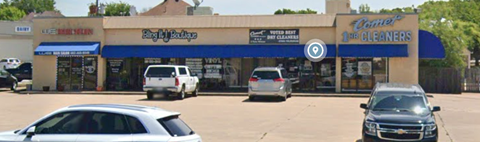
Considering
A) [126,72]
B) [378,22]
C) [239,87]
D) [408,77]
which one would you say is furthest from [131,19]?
[408,77]

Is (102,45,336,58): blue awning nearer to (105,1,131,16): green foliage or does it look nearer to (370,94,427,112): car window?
(370,94,427,112): car window

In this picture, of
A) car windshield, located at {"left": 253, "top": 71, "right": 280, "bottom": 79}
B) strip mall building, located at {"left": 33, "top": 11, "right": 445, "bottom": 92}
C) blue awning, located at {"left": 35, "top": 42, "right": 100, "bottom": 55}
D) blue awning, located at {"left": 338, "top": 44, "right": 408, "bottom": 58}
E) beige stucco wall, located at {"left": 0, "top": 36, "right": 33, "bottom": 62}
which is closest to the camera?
car windshield, located at {"left": 253, "top": 71, "right": 280, "bottom": 79}

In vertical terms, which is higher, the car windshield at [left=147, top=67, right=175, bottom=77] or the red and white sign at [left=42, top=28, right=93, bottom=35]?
the red and white sign at [left=42, top=28, right=93, bottom=35]

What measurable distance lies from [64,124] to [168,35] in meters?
25.7

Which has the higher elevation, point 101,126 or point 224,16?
point 224,16

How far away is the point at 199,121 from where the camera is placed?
16.3 metres

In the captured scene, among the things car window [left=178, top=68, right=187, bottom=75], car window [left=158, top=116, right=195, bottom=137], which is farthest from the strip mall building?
car window [left=158, top=116, right=195, bottom=137]

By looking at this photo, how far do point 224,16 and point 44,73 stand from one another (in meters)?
12.2

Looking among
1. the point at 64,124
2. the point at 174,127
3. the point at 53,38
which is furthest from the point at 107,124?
the point at 53,38

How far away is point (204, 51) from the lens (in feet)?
105

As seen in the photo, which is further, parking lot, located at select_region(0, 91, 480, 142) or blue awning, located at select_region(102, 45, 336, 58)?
blue awning, located at select_region(102, 45, 336, 58)

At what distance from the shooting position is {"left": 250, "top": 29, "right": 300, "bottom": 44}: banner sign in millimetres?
31656

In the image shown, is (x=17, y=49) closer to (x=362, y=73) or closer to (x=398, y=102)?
(x=362, y=73)

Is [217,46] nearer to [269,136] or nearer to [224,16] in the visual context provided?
[224,16]
